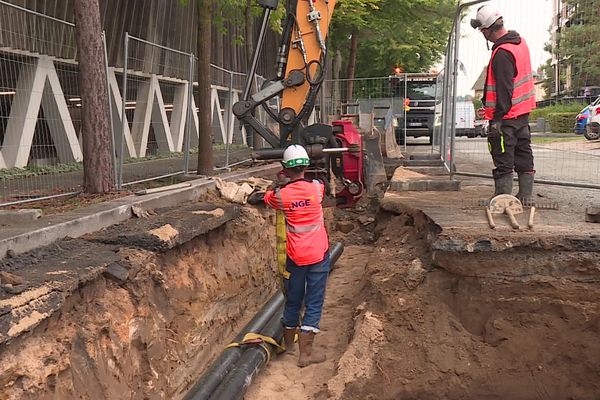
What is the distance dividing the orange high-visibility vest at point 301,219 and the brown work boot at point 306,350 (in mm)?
676

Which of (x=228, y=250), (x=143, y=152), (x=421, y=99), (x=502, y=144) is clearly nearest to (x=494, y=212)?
(x=502, y=144)

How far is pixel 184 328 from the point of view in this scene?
5.05 metres

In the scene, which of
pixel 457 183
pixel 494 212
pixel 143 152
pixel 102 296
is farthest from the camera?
pixel 143 152

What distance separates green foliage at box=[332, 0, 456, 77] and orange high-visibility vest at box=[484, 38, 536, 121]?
471 inches

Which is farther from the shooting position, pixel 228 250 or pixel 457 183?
pixel 457 183

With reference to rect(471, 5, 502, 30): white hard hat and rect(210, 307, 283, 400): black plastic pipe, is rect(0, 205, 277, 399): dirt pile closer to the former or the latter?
Result: rect(210, 307, 283, 400): black plastic pipe

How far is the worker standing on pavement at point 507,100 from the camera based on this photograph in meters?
5.91

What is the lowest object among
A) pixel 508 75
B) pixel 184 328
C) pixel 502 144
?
pixel 184 328

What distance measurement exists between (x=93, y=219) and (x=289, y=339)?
2.17 meters

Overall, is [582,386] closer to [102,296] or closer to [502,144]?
[502,144]

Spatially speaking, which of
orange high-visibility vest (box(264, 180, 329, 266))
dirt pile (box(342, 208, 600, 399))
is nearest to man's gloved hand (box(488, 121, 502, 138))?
dirt pile (box(342, 208, 600, 399))

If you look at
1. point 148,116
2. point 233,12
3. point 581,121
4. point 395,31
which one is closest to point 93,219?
point 148,116

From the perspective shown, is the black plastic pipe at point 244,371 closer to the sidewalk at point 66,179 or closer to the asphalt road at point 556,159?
the sidewalk at point 66,179

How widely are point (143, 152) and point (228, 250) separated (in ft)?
14.5
